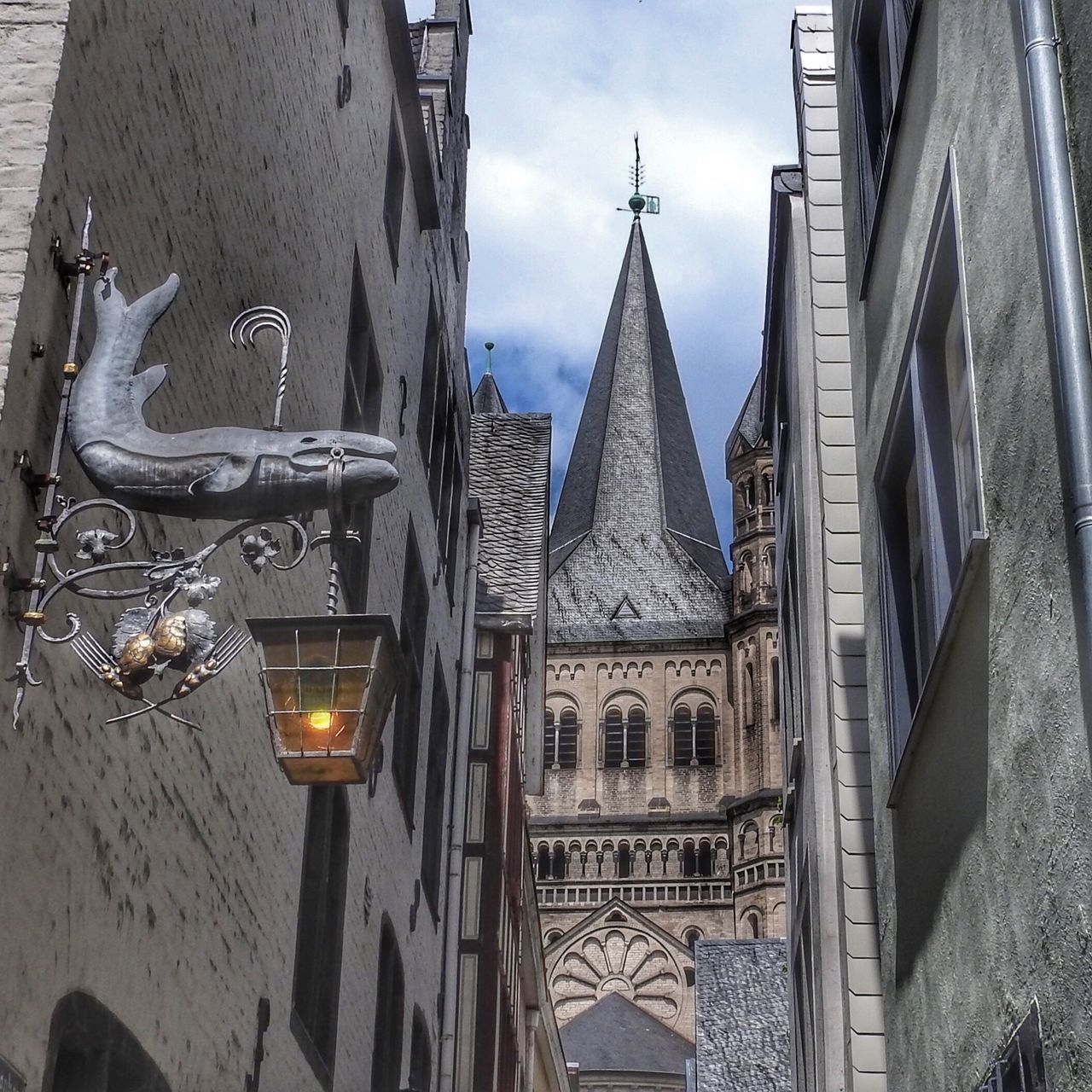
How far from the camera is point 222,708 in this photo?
8984 mm

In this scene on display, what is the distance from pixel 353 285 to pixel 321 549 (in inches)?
85.6

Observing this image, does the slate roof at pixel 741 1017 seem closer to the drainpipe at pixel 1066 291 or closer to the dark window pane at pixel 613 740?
the drainpipe at pixel 1066 291

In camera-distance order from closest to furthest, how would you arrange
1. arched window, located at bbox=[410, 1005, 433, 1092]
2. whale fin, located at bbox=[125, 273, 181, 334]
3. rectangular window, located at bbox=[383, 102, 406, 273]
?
whale fin, located at bbox=[125, 273, 181, 334] → rectangular window, located at bbox=[383, 102, 406, 273] → arched window, located at bbox=[410, 1005, 433, 1092]

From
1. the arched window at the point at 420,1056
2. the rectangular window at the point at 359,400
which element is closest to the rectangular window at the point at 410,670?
the arched window at the point at 420,1056

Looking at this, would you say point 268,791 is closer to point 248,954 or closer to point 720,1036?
point 248,954

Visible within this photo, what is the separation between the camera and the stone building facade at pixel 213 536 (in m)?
6.46

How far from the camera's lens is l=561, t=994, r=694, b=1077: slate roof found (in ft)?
220

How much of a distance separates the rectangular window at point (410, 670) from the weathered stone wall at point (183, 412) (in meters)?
1.78

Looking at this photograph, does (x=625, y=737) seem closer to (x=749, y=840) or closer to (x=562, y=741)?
(x=562, y=741)

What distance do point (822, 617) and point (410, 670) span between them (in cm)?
529

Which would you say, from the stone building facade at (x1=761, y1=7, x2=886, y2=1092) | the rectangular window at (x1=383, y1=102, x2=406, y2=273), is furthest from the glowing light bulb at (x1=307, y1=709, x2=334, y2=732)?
the rectangular window at (x1=383, y1=102, x2=406, y2=273)

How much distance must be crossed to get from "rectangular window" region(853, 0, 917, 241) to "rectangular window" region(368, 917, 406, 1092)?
6.77 meters

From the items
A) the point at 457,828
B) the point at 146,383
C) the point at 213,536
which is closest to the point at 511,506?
the point at 457,828

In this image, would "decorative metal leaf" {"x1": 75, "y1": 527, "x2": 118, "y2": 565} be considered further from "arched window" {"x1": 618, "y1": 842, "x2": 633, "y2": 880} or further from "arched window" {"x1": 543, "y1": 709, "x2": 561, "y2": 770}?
"arched window" {"x1": 543, "y1": 709, "x2": 561, "y2": 770}
